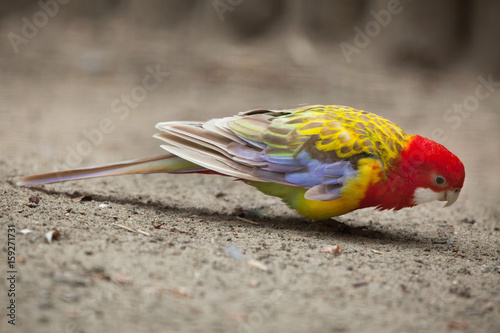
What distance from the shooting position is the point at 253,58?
289 inches

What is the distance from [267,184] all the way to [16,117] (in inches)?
158

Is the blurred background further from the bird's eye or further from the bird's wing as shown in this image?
the bird's eye

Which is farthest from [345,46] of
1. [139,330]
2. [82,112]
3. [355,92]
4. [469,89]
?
[139,330]

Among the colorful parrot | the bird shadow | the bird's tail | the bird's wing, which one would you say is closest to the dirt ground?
the bird shadow

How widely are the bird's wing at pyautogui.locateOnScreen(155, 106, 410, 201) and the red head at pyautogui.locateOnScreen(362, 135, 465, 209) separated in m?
0.16

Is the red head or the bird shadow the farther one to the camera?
the bird shadow

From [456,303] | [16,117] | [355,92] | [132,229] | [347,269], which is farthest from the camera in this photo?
[355,92]

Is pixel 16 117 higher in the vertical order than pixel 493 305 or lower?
higher

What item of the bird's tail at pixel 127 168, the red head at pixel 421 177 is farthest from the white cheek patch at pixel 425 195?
the bird's tail at pixel 127 168

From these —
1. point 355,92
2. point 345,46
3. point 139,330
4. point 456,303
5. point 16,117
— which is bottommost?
point 139,330

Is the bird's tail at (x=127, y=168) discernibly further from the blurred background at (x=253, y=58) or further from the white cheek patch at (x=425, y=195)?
the blurred background at (x=253, y=58)

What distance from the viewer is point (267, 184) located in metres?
3.58

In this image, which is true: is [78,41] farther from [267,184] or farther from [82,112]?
[267,184]

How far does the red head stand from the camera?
3299mm
